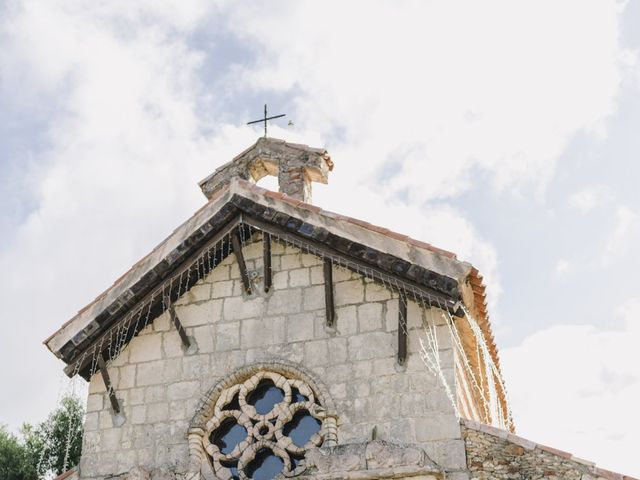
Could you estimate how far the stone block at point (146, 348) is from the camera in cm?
972

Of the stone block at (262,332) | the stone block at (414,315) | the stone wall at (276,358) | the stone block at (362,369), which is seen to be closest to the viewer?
the stone wall at (276,358)

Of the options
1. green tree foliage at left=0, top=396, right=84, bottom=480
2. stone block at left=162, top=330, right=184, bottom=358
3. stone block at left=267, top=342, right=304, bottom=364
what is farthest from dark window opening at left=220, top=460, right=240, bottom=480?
green tree foliage at left=0, top=396, right=84, bottom=480

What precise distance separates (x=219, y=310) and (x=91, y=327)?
4.65ft

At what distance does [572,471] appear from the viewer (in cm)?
763

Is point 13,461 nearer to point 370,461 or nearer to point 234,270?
point 234,270

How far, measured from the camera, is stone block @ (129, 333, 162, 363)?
31.9 feet

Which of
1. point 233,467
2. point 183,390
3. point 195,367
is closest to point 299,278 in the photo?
point 195,367

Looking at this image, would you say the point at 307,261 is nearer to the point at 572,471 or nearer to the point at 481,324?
the point at 481,324

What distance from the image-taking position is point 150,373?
9.61 metres

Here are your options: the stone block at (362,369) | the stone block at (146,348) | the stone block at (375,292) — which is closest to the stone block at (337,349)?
the stone block at (362,369)

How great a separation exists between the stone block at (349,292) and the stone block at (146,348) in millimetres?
2128

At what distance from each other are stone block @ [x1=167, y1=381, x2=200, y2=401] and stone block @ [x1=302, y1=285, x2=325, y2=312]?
1.47 metres

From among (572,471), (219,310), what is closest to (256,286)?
(219,310)

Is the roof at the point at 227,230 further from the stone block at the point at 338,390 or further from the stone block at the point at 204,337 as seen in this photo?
the stone block at the point at 338,390
